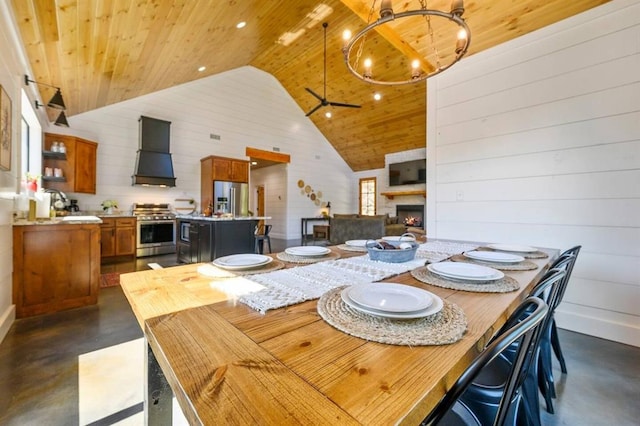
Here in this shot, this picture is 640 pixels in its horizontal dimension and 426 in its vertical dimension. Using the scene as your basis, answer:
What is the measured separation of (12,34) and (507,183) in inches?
190

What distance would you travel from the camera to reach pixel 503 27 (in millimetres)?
2670

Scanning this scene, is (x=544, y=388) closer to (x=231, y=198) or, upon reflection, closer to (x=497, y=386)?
(x=497, y=386)

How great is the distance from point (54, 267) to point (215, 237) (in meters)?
1.83

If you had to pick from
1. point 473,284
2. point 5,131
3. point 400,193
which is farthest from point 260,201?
point 473,284

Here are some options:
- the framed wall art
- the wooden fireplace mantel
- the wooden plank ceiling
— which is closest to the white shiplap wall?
the wooden plank ceiling

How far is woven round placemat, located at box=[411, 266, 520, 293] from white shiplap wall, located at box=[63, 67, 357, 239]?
633 centimetres

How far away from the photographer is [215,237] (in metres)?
4.16

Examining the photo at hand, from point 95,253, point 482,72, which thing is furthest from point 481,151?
point 95,253

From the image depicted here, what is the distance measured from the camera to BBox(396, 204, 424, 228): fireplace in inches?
328

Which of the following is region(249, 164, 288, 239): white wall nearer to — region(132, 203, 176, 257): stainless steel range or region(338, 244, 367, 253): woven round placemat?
region(132, 203, 176, 257): stainless steel range

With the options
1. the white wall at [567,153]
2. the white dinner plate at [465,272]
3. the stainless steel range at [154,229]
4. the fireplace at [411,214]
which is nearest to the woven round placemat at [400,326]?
the white dinner plate at [465,272]

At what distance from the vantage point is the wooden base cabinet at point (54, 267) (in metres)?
2.44

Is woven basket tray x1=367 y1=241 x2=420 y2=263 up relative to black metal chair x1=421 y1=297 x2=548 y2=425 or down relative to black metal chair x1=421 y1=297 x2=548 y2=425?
up

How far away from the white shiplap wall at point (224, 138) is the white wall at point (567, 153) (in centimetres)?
564
